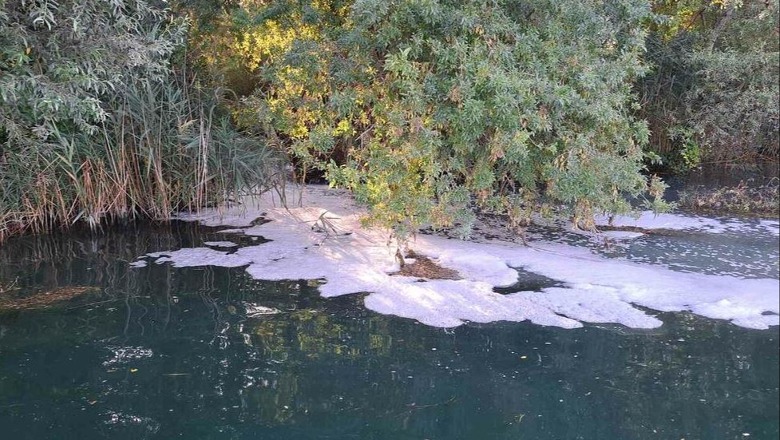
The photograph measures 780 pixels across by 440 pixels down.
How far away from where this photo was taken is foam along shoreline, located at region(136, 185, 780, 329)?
400cm

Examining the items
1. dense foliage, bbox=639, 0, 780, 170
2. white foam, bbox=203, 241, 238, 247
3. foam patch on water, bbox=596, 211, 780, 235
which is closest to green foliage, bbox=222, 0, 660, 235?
foam patch on water, bbox=596, 211, 780, 235

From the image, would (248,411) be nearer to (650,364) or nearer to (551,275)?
(650,364)

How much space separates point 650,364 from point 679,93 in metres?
6.18

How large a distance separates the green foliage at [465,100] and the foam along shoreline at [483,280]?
371mm

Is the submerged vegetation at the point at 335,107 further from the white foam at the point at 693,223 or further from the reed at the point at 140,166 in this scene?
the white foam at the point at 693,223

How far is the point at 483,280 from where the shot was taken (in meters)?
4.63

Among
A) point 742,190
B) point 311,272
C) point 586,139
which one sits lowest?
point 311,272

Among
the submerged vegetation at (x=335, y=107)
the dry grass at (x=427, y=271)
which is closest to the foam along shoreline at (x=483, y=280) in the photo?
the dry grass at (x=427, y=271)

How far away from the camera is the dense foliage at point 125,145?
4.41 m

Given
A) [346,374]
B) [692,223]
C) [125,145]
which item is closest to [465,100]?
[346,374]

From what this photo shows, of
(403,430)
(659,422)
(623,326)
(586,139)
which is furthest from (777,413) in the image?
(586,139)

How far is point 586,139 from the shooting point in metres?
4.64

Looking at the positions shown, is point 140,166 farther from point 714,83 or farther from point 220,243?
point 714,83

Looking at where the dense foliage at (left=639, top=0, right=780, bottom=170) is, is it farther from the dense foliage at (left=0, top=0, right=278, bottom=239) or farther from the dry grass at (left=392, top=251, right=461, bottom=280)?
the dense foliage at (left=0, top=0, right=278, bottom=239)
